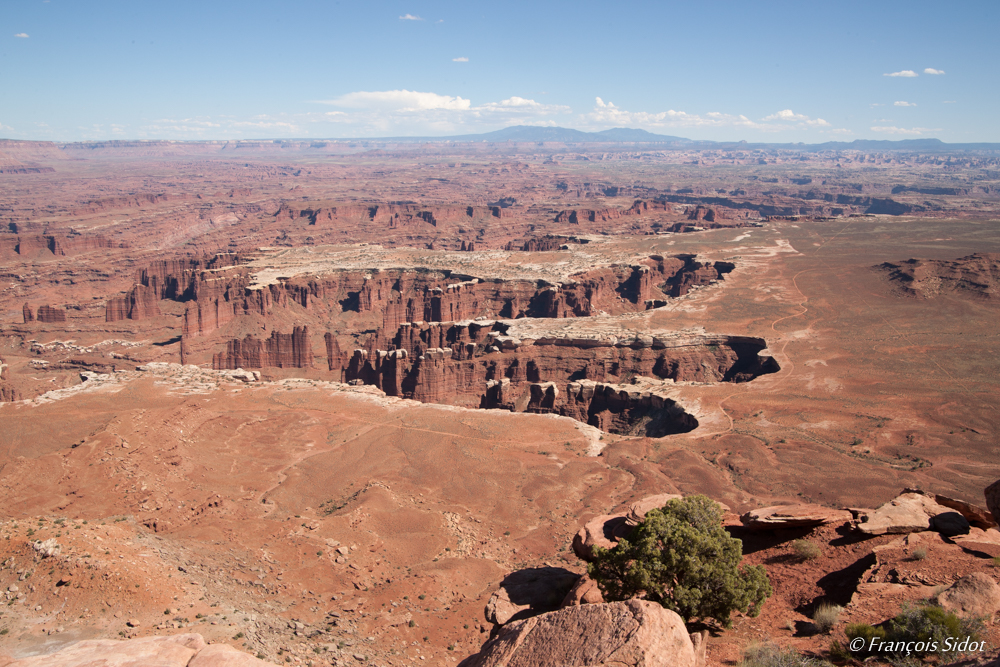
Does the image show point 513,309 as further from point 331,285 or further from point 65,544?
point 65,544

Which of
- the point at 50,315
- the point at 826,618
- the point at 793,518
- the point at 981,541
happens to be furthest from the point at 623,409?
the point at 50,315

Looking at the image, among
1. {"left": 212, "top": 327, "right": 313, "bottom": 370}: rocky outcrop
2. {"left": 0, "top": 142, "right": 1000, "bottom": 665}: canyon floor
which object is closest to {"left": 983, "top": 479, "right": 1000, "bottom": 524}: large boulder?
{"left": 0, "top": 142, "right": 1000, "bottom": 665}: canyon floor

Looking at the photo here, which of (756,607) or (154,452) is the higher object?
(756,607)

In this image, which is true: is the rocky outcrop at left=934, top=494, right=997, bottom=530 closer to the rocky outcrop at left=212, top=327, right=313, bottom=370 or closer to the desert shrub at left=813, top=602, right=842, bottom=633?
the desert shrub at left=813, top=602, right=842, bottom=633

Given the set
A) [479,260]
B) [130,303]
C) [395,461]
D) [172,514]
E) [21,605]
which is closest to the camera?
[21,605]

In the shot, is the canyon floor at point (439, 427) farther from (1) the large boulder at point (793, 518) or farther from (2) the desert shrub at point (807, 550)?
(1) the large boulder at point (793, 518)

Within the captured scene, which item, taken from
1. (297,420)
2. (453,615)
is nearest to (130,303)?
(297,420)
